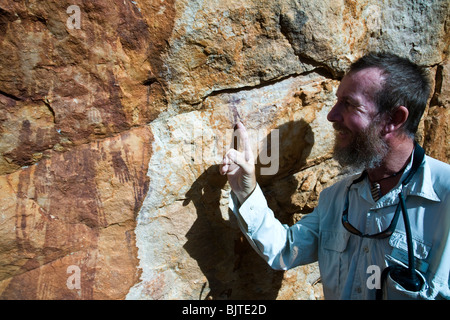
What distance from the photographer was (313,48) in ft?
5.14

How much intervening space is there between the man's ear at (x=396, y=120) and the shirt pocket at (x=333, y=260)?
0.50m

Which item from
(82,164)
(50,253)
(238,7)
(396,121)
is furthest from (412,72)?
(50,253)

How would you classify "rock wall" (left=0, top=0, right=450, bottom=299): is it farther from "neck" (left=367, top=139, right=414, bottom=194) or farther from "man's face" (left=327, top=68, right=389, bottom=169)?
"neck" (left=367, top=139, right=414, bottom=194)

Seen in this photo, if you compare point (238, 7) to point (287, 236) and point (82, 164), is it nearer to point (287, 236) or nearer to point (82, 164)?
point (82, 164)

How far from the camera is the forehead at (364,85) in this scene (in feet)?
4.62

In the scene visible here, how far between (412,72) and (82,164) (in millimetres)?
1451

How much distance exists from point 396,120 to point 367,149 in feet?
0.57

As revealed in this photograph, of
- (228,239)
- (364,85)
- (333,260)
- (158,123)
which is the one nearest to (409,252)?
(333,260)

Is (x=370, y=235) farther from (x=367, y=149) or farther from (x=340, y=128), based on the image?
(x=340, y=128)

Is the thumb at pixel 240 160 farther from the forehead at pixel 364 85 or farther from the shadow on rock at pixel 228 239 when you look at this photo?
the forehead at pixel 364 85

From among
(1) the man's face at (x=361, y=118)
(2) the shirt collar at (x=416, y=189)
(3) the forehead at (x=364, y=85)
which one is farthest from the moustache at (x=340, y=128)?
(2) the shirt collar at (x=416, y=189)

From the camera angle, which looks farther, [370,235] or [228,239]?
[228,239]

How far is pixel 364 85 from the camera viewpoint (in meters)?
1.42

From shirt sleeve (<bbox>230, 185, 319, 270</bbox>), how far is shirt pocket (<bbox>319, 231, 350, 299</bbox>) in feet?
0.19
